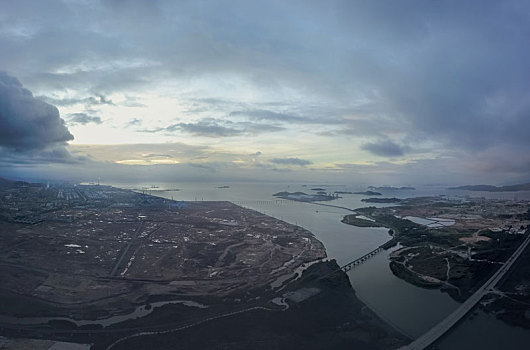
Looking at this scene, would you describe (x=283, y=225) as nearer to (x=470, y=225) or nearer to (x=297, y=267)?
(x=297, y=267)

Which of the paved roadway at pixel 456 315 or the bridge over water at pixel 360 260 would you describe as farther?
the bridge over water at pixel 360 260

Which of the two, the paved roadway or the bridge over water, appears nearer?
the paved roadway

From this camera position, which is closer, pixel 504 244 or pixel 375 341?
pixel 375 341

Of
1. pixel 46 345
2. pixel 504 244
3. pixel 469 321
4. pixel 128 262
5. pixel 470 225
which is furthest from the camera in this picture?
pixel 470 225

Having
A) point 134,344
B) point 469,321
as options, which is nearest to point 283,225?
point 469,321

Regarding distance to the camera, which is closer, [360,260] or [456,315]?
[456,315]

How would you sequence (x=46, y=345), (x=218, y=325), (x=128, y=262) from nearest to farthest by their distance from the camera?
1. (x=46, y=345)
2. (x=218, y=325)
3. (x=128, y=262)

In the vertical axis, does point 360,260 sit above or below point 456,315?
above
